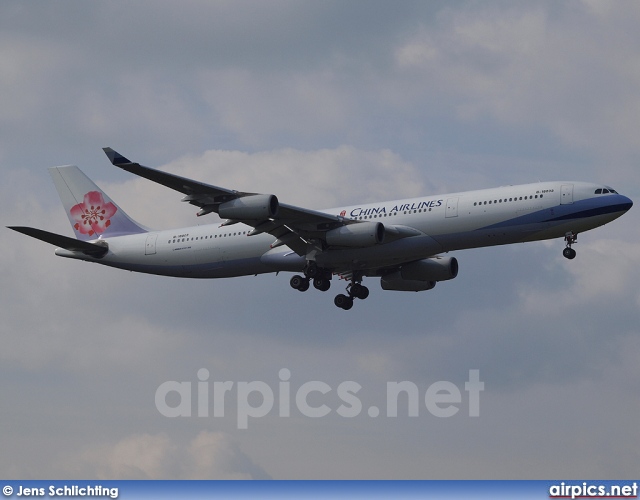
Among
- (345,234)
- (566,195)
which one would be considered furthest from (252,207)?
(566,195)

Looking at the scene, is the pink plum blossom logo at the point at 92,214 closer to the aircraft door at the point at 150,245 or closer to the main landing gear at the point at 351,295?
the aircraft door at the point at 150,245

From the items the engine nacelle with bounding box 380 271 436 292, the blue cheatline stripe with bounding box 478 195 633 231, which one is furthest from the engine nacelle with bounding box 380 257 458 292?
the blue cheatline stripe with bounding box 478 195 633 231

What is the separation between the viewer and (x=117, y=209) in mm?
74625

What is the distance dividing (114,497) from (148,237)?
2540 centimetres

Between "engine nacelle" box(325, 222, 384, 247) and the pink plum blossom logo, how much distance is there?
57.9 ft

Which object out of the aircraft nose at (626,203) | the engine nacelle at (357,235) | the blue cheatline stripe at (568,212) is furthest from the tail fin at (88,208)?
the aircraft nose at (626,203)

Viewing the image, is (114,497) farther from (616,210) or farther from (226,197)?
(616,210)

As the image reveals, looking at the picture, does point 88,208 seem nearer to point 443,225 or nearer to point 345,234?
point 345,234

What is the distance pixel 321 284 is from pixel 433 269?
6627mm

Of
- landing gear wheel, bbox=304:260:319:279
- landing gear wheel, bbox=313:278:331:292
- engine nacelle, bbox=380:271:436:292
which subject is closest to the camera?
landing gear wheel, bbox=304:260:319:279

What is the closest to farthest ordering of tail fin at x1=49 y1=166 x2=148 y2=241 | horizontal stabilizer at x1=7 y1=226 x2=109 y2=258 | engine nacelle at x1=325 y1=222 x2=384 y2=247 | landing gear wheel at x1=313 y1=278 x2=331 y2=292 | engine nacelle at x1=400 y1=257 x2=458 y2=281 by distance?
engine nacelle at x1=325 y1=222 x2=384 y2=247 < landing gear wheel at x1=313 y1=278 x2=331 y2=292 < horizontal stabilizer at x1=7 y1=226 x2=109 y2=258 < engine nacelle at x1=400 y1=257 x2=458 y2=281 < tail fin at x1=49 y1=166 x2=148 y2=241

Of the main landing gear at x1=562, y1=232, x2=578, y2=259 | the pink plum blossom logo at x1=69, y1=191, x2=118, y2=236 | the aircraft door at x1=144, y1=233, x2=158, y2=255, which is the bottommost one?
the main landing gear at x1=562, y1=232, x2=578, y2=259

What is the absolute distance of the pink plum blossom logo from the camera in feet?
244

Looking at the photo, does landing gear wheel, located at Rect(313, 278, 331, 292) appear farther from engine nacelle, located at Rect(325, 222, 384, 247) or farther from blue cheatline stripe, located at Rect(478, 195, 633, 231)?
blue cheatline stripe, located at Rect(478, 195, 633, 231)
